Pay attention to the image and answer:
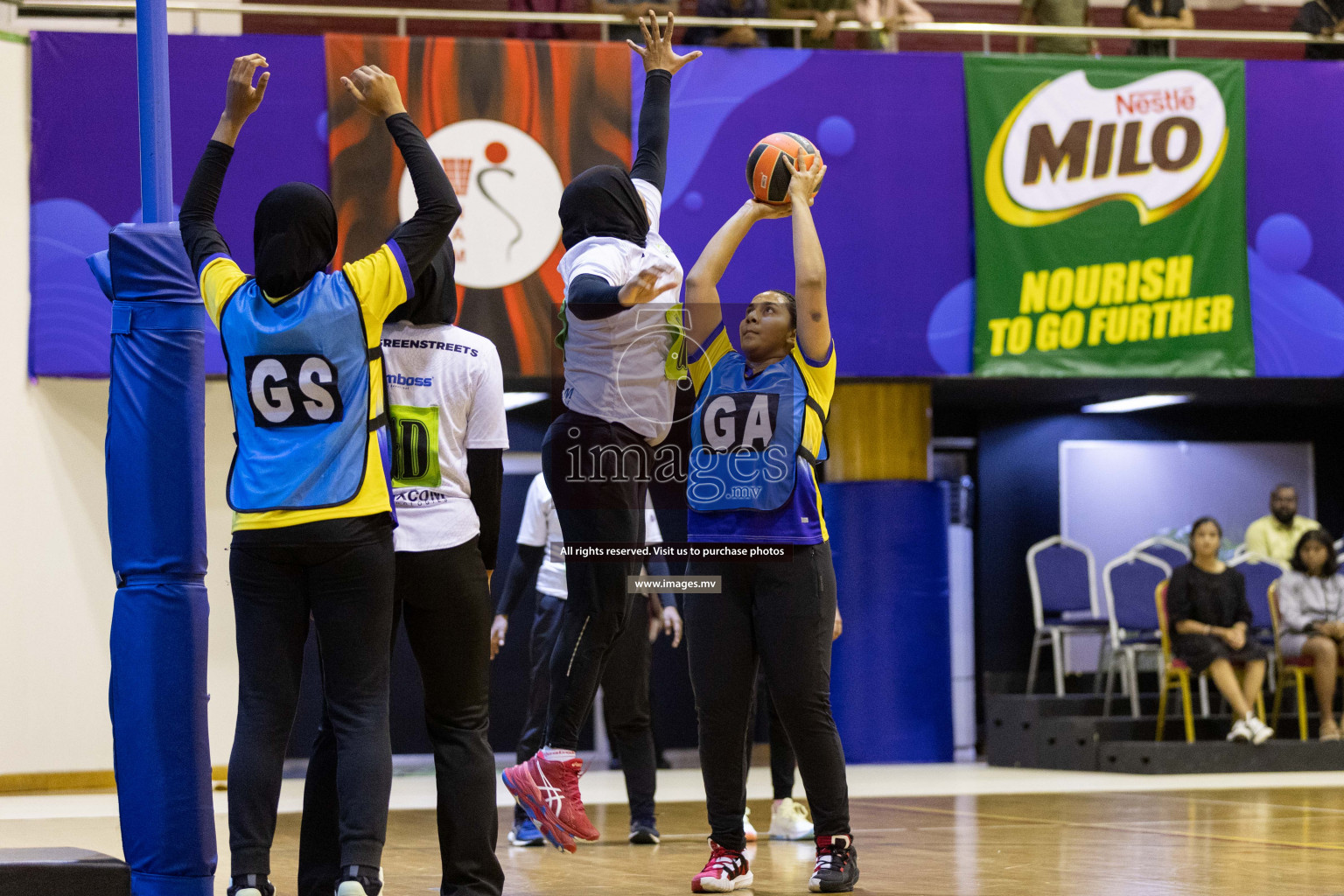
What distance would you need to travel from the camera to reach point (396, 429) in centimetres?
354

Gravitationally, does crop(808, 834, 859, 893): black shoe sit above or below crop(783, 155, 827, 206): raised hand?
below

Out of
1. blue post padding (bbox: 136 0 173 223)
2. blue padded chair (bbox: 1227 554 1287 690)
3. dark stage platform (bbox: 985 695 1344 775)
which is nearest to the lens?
blue post padding (bbox: 136 0 173 223)

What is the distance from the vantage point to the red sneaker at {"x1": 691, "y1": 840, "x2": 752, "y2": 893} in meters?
4.12

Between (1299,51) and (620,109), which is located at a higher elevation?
(1299,51)

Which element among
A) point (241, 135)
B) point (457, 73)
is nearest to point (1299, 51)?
point (457, 73)

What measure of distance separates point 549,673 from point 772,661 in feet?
Answer: 5.65

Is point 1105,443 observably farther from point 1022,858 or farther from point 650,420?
point 650,420

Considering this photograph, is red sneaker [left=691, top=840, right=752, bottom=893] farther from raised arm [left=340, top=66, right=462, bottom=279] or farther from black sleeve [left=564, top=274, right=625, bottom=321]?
raised arm [left=340, top=66, right=462, bottom=279]

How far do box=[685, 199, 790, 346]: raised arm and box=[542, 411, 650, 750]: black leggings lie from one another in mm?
435

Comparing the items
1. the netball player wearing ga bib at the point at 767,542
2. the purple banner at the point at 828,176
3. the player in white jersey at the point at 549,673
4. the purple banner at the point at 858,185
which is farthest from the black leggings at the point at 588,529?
the purple banner at the point at 858,185

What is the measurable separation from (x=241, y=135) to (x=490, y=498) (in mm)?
6067

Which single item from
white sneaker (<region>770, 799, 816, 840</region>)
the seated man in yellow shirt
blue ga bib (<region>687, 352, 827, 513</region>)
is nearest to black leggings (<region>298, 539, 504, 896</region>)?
blue ga bib (<region>687, 352, 827, 513</region>)

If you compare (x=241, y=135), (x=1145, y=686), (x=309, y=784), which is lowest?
(x=1145, y=686)

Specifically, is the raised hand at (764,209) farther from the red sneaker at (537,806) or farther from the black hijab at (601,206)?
the red sneaker at (537,806)
